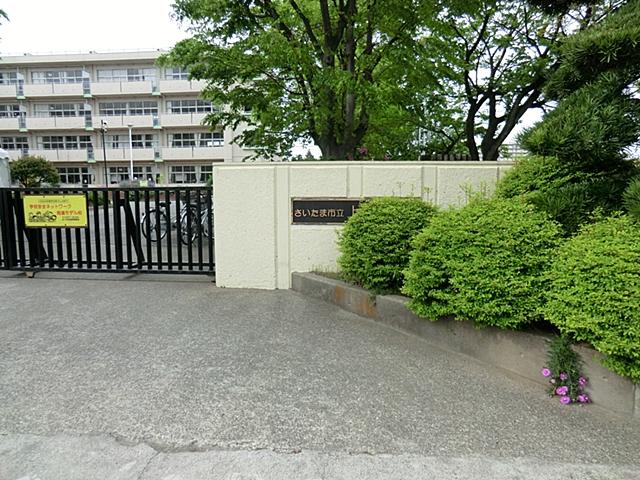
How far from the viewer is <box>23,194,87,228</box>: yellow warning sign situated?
6535 mm

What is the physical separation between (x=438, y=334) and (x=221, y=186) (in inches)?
137

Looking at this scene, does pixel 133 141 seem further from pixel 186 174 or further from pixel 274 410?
pixel 274 410

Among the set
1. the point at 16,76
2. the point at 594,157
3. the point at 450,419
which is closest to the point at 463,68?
the point at 594,157

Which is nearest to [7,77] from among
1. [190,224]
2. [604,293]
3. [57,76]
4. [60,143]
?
[57,76]

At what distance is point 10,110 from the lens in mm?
41812

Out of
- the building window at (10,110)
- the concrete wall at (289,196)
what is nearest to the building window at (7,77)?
the building window at (10,110)

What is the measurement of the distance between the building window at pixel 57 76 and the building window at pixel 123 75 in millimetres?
2406

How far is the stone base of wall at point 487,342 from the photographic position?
8.63ft

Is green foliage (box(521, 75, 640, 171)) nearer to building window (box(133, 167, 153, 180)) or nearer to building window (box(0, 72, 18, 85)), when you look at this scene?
building window (box(133, 167, 153, 180))

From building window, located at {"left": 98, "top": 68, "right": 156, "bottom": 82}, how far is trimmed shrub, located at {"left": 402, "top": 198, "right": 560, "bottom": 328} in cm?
4451

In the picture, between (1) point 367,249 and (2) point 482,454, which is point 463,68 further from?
(2) point 482,454

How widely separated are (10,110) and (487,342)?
52179 mm

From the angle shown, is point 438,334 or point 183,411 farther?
point 438,334

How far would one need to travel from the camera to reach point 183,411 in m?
2.63
